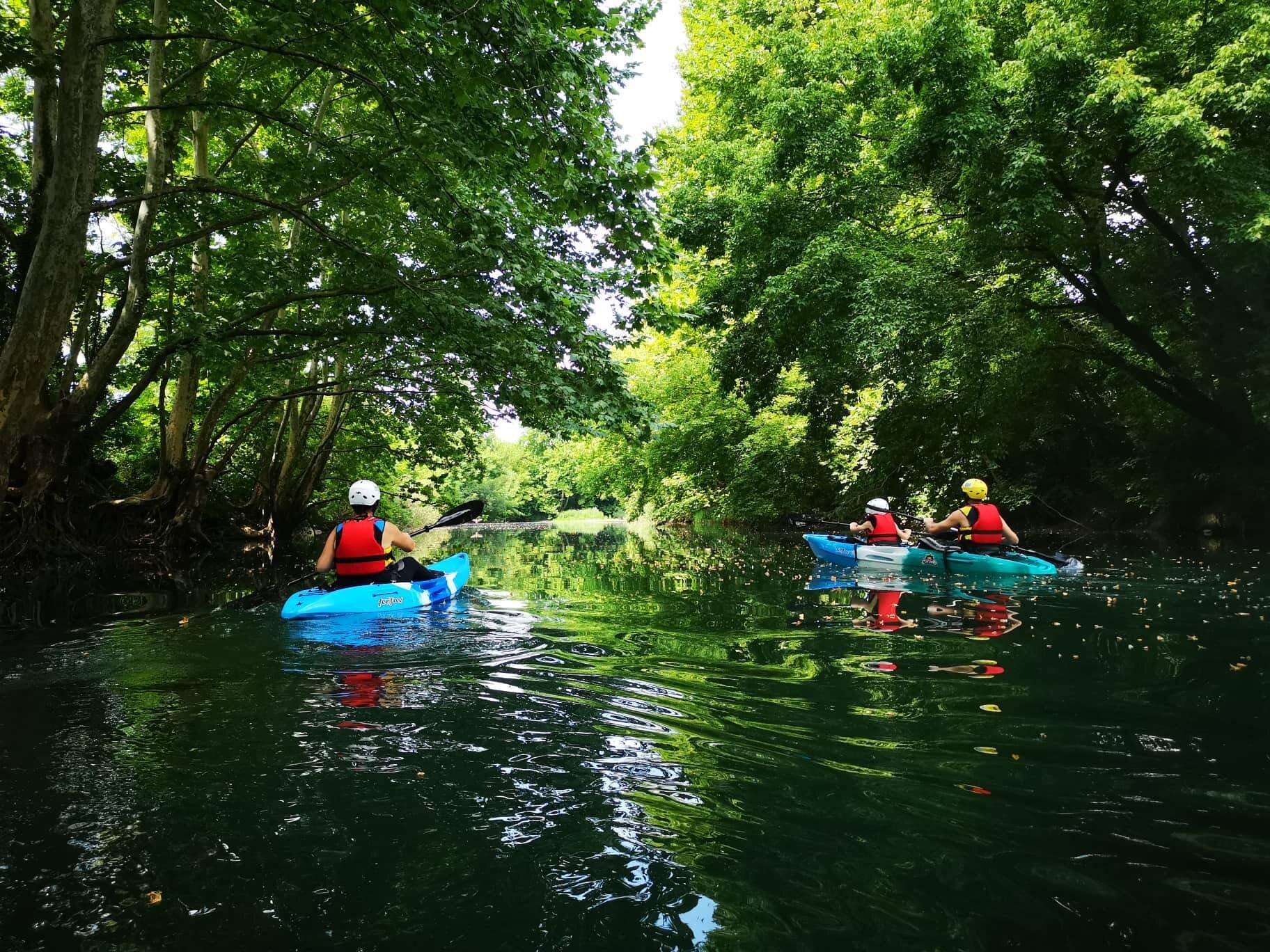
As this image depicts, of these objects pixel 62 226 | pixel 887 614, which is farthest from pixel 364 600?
pixel 887 614

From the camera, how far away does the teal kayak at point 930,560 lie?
1033cm

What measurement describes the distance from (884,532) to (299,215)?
1026 centimetres

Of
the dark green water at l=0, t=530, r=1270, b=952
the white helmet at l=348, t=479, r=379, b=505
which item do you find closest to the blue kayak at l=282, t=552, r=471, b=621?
the white helmet at l=348, t=479, r=379, b=505

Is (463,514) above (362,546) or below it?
above

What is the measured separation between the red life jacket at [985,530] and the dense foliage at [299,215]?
5.85 m

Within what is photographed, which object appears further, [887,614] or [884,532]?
[884,532]

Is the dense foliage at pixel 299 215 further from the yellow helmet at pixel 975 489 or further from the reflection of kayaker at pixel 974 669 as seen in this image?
the yellow helmet at pixel 975 489

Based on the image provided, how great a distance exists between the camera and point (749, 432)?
98.0 ft

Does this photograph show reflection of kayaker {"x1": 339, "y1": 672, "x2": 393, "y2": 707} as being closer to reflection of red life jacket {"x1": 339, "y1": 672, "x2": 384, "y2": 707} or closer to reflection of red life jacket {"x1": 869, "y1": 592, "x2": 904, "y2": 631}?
reflection of red life jacket {"x1": 339, "y1": 672, "x2": 384, "y2": 707}

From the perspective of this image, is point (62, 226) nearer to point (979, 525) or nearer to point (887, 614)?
point (887, 614)

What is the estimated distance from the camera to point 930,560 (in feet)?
37.0

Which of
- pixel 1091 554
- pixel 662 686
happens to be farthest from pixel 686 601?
pixel 1091 554

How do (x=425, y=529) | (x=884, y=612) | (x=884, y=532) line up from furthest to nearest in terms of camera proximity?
(x=884, y=532) < (x=425, y=529) < (x=884, y=612)

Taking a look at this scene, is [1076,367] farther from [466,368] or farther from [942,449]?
[466,368]
